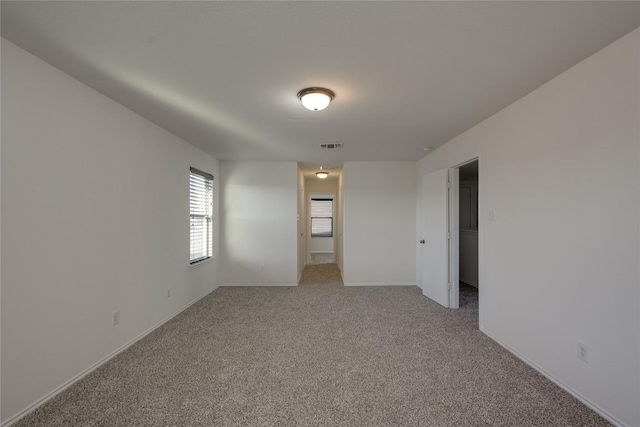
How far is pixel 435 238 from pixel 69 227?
4350 millimetres

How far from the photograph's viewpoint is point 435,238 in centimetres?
436

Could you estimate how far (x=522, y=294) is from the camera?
8.25 ft

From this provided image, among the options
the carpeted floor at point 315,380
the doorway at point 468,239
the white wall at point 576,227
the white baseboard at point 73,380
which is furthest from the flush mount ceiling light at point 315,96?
the white baseboard at point 73,380

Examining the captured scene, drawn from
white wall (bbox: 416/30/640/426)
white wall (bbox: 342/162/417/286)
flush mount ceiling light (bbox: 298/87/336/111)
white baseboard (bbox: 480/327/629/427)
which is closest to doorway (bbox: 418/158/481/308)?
white wall (bbox: 342/162/417/286)

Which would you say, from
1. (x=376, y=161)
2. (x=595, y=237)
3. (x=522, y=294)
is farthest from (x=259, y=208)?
(x=595, y=237)

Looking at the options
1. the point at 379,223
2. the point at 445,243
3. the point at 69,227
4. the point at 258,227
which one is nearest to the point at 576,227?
the point at 445,243

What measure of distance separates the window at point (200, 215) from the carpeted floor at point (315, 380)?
1229mm

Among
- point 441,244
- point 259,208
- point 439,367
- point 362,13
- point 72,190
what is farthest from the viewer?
point 259,208

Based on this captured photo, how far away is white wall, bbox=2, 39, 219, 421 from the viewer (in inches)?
68.4

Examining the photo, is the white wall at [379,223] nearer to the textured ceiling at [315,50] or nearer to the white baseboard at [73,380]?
the textured ceiling at [315,50]

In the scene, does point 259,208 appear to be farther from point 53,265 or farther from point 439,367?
point 439,367

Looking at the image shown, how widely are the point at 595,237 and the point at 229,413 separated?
2682 millimetres

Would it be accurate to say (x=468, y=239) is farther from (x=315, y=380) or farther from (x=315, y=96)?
(x=315, y=96)

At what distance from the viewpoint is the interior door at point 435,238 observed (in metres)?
4.07
